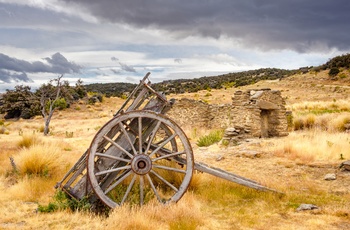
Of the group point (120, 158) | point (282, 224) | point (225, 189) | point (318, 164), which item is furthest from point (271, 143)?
point (120, 158)

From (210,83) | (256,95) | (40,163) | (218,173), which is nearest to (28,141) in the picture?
(40,163)

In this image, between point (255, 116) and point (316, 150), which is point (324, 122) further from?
point (316, 150)

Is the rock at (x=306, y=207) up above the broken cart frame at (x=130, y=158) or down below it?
below

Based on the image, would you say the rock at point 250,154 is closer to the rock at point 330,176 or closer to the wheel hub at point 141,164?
the rock at point 330,176

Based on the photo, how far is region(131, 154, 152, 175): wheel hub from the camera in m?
5.25

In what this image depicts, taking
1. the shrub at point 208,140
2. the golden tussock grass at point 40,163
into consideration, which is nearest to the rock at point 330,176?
the golden tussock grass at point 40,163

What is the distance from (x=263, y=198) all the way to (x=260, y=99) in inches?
389

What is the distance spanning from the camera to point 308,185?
727cm

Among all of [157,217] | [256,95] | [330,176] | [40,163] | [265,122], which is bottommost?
[330,176]

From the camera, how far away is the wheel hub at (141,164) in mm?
5254

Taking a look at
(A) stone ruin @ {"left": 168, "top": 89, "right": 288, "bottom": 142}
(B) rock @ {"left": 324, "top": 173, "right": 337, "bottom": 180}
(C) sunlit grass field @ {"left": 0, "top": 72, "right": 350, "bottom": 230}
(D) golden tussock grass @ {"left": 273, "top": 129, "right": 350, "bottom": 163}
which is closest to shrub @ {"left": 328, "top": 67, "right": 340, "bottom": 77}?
(A) stone ruin @ {"left": 168, "top": 89, "right": 288, "bottom": 142}

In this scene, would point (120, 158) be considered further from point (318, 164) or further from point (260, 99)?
point (260, 99)

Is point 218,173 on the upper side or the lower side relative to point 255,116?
lower

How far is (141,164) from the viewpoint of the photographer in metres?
5.30
